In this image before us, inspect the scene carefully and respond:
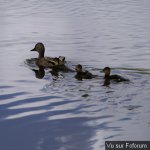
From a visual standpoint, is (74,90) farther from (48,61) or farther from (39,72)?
(48,61)

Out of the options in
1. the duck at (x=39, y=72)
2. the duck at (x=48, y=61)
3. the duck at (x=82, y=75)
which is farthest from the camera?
the duck at (x=48, y=61)

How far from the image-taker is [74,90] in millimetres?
11531

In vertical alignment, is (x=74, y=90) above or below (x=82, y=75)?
below

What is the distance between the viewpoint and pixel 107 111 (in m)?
9.92

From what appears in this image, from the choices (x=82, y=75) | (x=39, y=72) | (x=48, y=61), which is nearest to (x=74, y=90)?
(x=82, y=75)

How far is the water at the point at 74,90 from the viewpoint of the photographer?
8.80 meters

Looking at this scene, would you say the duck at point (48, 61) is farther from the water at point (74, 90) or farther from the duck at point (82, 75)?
the duck at point (82, 75)

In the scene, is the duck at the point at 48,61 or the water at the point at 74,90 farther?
the duck at the point at 48,61

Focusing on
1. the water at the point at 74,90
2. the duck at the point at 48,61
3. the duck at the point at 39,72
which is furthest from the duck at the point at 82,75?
the duck at the point at 48,61

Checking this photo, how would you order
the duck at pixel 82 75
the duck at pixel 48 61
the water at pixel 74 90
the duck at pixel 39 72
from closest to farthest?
the water at pixel 74 90 → the duck at pixel 82 75 → the duck at pixel 39 72 → the duck at pixel 48 61

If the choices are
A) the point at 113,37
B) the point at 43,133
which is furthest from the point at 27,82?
the point at 113,37

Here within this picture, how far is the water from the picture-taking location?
346 inches

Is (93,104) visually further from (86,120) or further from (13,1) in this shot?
(13,1)

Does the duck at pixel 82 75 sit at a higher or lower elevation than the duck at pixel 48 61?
lower
